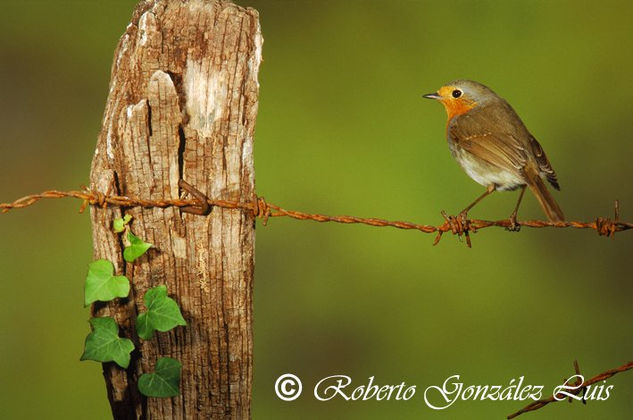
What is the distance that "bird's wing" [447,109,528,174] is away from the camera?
3.73m

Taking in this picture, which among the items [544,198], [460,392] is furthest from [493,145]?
[460,392]

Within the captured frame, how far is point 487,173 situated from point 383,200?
303cm

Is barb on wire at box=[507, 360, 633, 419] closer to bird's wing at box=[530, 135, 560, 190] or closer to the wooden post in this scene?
the wooden post

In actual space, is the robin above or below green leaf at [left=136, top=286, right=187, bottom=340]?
above

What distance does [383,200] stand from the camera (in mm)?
6891

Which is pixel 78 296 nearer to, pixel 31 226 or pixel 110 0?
pixel 31 226

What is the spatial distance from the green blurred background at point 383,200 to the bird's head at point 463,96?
8.52 ft

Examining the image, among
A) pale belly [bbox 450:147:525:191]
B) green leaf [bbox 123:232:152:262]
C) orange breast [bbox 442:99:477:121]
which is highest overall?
orange breast [bbox 442:99:477:121]

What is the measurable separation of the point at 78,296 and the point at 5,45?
294cm

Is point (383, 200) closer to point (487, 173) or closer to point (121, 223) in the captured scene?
point (487, 173)

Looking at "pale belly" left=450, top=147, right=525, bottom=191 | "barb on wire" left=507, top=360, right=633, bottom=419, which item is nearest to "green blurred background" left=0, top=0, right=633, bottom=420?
"pale belly" left=450, top=147, right=525, bottom=191

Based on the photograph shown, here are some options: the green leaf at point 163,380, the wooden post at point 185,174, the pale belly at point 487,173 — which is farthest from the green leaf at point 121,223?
the pale belly at point 487,173

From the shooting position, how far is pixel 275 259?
6.87 m

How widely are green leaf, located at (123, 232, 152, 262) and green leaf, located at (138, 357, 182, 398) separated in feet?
0.99
